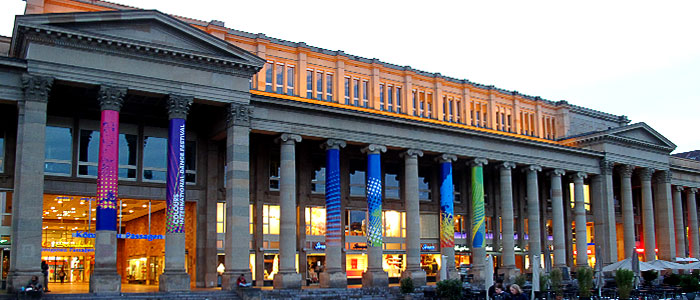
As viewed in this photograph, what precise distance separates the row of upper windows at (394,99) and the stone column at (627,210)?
7.30 metres

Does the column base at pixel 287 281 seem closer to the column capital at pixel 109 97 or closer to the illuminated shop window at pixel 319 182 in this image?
the illuminated shop window at pixel 319 182

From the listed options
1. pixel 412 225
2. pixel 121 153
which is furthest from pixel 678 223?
pixel 121 153

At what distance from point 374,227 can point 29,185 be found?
21.4 metres

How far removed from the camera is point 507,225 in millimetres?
53750

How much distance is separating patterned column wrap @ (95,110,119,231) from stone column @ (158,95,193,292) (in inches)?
116

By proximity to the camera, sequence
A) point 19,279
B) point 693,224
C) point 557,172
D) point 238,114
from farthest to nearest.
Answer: point 693,224 < point 557,172 < point 238,114 < point 19,279

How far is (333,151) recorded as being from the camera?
44.6 metres

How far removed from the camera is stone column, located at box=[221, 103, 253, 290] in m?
38.1

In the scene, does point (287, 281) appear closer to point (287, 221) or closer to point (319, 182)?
point (287, 221)

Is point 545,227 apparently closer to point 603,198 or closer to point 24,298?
point 603,198

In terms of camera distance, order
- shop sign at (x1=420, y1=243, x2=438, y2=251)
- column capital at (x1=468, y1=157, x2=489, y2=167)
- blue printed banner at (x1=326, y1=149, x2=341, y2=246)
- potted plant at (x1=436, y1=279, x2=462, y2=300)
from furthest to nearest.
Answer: shop sign at (x1=420, y1=243, x2=438, y2=251), column capital at (x1=468, y1=157, x2=489, y2=167), blue printed banner at (x1=326, y1=149, x2=341, y2=246), potted plant at (x1=436, y1=279, x2=462, y2=300)

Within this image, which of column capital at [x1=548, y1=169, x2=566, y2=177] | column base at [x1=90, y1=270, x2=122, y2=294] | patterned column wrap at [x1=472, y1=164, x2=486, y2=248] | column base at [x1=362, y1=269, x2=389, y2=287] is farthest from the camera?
column capital at [x1=548, y1=169, x2=566, y2=177]

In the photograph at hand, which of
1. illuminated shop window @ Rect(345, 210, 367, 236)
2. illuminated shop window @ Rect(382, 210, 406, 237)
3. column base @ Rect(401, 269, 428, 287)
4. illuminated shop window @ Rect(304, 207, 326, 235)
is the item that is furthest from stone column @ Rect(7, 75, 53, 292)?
illuminated shop window @ Rect(382, 210, 406, 237)

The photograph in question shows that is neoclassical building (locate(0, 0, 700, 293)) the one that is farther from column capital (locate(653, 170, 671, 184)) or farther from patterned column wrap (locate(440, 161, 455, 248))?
column capital (locate(653, 170, 671, 184))
